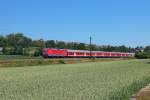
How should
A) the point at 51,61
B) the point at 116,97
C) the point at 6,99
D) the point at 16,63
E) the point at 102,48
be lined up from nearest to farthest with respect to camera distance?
the point at 6,99
the point at 116,97
the point at 16,63
the point at 51,61
the point at 102,48

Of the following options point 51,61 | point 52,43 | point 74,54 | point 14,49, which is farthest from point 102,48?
point 51,61

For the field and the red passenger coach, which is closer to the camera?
the field

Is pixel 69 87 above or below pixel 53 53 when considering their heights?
below

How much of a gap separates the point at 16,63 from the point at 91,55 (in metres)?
50.9

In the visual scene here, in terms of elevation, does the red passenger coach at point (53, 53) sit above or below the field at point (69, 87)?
above

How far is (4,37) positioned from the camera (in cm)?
15575

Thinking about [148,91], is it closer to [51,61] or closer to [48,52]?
[51,61]

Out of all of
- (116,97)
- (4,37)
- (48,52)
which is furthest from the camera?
(4,37)

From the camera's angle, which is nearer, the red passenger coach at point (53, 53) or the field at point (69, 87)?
the field at point (69, 87)

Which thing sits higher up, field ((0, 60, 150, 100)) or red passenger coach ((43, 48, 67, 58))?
red passenger coach ((43, 48, 67, 58))

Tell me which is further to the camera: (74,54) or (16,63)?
(74,54)

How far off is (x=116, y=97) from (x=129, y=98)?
53 cm

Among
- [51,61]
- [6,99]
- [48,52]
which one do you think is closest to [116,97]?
[6,99]

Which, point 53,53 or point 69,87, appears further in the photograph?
point 53,53
